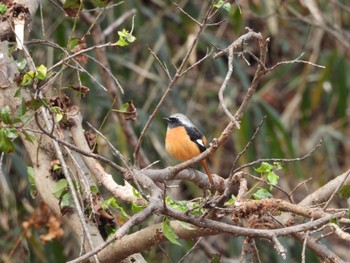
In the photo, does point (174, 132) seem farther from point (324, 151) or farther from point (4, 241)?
point (324, 151)

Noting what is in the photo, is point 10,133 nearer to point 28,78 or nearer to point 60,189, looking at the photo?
point 28,78

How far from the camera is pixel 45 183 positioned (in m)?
3.33

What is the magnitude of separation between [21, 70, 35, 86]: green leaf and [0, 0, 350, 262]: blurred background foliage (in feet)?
6.58

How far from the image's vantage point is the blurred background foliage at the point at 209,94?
5.77 metres

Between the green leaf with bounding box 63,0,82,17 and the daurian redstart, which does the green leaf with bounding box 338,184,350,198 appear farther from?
the daurian redstart

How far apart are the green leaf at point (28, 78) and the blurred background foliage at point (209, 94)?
6.58ft

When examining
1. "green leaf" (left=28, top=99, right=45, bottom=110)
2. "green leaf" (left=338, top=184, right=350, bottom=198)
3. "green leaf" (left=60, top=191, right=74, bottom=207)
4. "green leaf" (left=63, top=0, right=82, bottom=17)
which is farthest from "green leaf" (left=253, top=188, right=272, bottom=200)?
"green leaf" (left=63, top=0, right=82, bottom=17)

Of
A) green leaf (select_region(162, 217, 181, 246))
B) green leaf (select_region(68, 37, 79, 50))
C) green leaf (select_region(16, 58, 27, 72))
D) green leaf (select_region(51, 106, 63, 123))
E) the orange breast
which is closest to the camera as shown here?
green leaf (select_region(162, 217, 181, 246))

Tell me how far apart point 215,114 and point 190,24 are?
1.64 metres

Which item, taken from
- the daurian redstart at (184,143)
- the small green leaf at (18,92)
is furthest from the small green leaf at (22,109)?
the daurian redstart at (184,143)

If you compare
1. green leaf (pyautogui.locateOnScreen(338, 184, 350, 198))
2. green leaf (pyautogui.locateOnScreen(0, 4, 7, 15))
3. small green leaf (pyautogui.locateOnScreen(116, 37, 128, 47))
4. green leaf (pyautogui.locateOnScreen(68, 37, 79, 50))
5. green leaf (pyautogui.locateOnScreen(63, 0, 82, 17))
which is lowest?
green leaf (pyautogui.locateOnScreen(338, 184, 350, 198))

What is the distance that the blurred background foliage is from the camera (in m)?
5.77

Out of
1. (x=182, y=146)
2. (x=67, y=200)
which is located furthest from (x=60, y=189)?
(x=182, y=146)

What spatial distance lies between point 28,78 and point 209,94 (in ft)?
16.0
